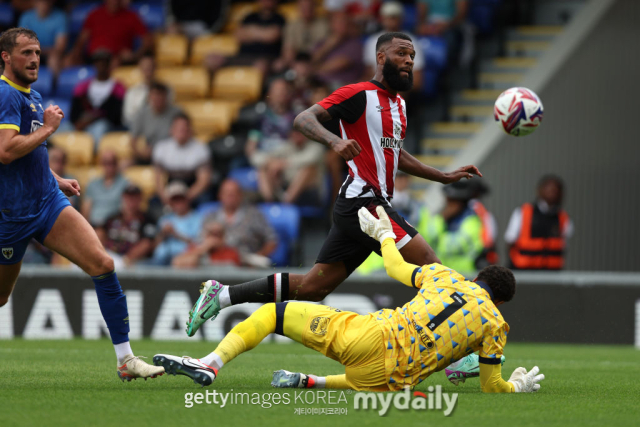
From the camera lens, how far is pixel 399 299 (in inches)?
471

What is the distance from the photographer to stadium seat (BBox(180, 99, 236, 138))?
611 inches

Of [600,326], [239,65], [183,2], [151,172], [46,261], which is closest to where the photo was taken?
[600,326]

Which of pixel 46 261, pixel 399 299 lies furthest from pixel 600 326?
pixel 46 261

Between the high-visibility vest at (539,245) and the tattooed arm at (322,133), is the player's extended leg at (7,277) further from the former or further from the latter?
the high-visibility vest at (539,245)

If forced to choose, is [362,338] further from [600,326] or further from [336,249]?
[600,326]

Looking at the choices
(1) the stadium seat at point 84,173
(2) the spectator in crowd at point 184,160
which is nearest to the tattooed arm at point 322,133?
(2) the spectator in crowd at point 184,160

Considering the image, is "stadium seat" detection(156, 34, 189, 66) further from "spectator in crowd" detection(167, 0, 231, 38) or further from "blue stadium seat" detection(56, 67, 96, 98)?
"blue stadium seat" detection(56, 67, 96, 98)

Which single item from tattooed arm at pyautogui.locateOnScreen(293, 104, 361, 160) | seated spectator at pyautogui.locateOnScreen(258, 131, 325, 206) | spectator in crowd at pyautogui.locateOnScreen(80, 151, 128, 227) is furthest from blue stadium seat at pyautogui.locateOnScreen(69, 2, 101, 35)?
tattooed arm at pyautogui.locateOnScreen(293, 104, 361, 160)

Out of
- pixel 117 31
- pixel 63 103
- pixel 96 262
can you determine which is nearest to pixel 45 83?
pixel 63 103

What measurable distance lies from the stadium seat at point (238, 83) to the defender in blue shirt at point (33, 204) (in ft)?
29.7

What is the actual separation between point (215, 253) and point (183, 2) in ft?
21.1

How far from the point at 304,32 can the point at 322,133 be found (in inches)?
368

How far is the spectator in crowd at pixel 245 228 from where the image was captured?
41.9 feet

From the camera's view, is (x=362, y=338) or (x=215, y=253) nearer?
(x=362, y=338)
